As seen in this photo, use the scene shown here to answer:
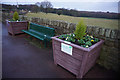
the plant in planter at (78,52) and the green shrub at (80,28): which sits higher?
the green shrub at (80,28)

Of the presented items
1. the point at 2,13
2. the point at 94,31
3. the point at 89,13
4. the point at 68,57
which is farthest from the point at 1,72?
the point at 2,13

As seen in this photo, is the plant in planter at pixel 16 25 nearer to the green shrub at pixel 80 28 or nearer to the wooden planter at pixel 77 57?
the wooden planter at pixel 77 57

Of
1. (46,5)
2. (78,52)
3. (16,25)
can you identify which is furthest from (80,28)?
(16,25)

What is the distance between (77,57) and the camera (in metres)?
1.92

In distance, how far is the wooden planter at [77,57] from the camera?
180 centimetres

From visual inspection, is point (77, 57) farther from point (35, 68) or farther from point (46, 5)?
point (46, 5)

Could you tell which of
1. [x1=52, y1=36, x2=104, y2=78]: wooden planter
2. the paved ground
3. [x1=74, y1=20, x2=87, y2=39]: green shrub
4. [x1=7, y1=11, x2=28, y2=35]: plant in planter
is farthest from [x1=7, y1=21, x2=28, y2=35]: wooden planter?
[x1=74, y1=20, x2=87, y2=39]: green shrub

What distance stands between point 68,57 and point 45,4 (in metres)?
3.64

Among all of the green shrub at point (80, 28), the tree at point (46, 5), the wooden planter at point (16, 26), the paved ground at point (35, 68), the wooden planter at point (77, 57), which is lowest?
the paved ground at point (35, 68)

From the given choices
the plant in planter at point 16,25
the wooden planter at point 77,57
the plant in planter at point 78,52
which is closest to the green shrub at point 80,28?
the plant in planter at point 78,52

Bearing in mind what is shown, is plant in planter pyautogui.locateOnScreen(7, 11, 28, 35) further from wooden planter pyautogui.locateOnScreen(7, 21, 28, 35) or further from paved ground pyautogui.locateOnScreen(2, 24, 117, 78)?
paved ground pyautogui.locateOnScreen(2, 24, 117, 78)

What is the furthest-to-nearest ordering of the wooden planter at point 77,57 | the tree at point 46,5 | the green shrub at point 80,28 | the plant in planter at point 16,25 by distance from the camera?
the plant in planter at point 16,25, the tree at point 46,5, the green shrub at point 80,28, the wooden planter at point 77,57

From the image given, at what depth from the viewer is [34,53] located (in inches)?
130

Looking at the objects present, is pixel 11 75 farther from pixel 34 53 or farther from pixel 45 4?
pixel 45 4
